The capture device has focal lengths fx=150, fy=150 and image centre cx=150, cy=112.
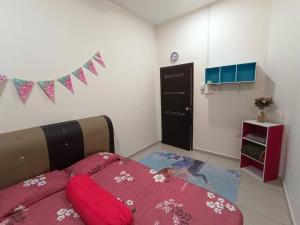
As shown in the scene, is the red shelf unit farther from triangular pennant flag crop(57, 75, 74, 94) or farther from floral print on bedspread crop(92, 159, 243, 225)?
triangular pennant flag crop(57, 75, 74, 94)

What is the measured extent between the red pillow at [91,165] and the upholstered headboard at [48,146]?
0.18 meters

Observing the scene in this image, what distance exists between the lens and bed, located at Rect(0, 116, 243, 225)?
113cm

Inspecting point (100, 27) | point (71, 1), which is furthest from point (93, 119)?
point (71, 1)

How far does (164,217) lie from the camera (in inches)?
43.4

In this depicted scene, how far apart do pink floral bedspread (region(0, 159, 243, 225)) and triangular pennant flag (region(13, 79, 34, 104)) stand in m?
1.11

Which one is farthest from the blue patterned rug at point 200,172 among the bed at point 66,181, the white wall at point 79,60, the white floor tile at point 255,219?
the bed at point 66,181

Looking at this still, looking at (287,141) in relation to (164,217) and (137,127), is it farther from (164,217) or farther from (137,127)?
(137,127)

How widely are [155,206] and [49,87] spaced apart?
1.81 m

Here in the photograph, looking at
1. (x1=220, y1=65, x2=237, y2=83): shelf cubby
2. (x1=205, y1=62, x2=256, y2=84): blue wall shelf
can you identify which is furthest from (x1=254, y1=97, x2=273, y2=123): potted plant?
(x1=220, y1=65, x2=237, y2=83): shelf cubby

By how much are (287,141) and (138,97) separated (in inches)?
99.4

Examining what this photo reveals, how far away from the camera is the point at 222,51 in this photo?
9.07 feet

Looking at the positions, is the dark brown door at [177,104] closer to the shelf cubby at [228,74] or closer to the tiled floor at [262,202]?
the shelf cubby at [228,74]

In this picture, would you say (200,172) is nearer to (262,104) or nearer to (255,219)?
(255,219)

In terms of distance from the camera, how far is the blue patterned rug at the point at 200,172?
2.12 meters
